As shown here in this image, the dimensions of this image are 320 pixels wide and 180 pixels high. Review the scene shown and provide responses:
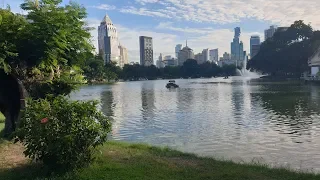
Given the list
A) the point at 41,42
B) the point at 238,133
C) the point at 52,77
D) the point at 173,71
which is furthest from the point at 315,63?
the point at 173,71

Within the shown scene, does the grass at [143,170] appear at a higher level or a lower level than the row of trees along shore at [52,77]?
lower

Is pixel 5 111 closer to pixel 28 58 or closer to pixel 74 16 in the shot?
pixel 28 58

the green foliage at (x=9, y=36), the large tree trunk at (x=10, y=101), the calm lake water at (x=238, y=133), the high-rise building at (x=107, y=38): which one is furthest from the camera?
the high-rise building at (x=107, y=38)

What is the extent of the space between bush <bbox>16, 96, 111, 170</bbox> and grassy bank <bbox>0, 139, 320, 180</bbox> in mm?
399

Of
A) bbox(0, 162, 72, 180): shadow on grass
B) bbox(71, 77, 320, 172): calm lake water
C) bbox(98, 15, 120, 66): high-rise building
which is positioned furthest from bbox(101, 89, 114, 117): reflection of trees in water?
bbox(98, 15, 120, 66): high-rise building

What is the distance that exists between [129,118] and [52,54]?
14042mm

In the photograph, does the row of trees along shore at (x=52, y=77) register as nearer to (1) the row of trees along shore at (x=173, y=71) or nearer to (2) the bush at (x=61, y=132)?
(2) the bush at (x=61, y=132)

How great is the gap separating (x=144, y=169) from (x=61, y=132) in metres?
2.13

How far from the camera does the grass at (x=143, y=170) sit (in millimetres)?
7289

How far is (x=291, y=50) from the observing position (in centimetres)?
8675

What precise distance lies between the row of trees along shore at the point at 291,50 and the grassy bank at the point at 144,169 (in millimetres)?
79499

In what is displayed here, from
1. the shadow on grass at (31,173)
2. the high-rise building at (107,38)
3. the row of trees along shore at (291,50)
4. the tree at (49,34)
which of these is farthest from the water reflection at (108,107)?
the high-rise building at (107,38)

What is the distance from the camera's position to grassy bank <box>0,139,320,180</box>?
7.31 m

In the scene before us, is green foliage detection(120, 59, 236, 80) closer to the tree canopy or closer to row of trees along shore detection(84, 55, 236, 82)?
row of trees along shore detection(84, 55, 236, 82)
